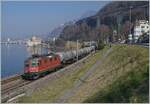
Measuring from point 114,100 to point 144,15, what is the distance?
396 feet

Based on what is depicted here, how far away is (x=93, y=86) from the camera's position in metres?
23.2

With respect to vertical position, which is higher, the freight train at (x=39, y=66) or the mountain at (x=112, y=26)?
the mountain at (x=112, y=26)

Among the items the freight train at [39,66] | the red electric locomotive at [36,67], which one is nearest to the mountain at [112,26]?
the freight train at [39,66]

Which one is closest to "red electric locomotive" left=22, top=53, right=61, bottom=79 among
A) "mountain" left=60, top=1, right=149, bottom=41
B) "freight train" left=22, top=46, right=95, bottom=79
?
"freight train" left=22, top=46, right=95, bottom=79

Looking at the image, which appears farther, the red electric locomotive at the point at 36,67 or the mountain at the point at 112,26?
the mountain at the point at 112,26

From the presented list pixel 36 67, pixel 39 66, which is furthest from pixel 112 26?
pixel 36 67

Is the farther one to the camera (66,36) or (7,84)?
(66,36)

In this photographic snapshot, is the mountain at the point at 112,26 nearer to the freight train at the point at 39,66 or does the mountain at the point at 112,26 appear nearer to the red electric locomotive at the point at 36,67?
the freight train at the point at 39,66

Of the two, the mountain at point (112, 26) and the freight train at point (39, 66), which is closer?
the freight train at point (39, 66)

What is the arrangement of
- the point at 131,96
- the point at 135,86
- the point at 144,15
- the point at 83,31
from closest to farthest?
the point at 131,96
the point at 135,86
the point at 144,15
the point at 83,31

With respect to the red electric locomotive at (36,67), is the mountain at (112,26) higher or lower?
higher

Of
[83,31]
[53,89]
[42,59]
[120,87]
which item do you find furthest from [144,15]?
[120,87]

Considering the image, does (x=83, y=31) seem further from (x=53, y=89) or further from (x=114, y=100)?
(x=114, y=100)

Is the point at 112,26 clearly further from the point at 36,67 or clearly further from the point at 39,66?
the point at 36,67
